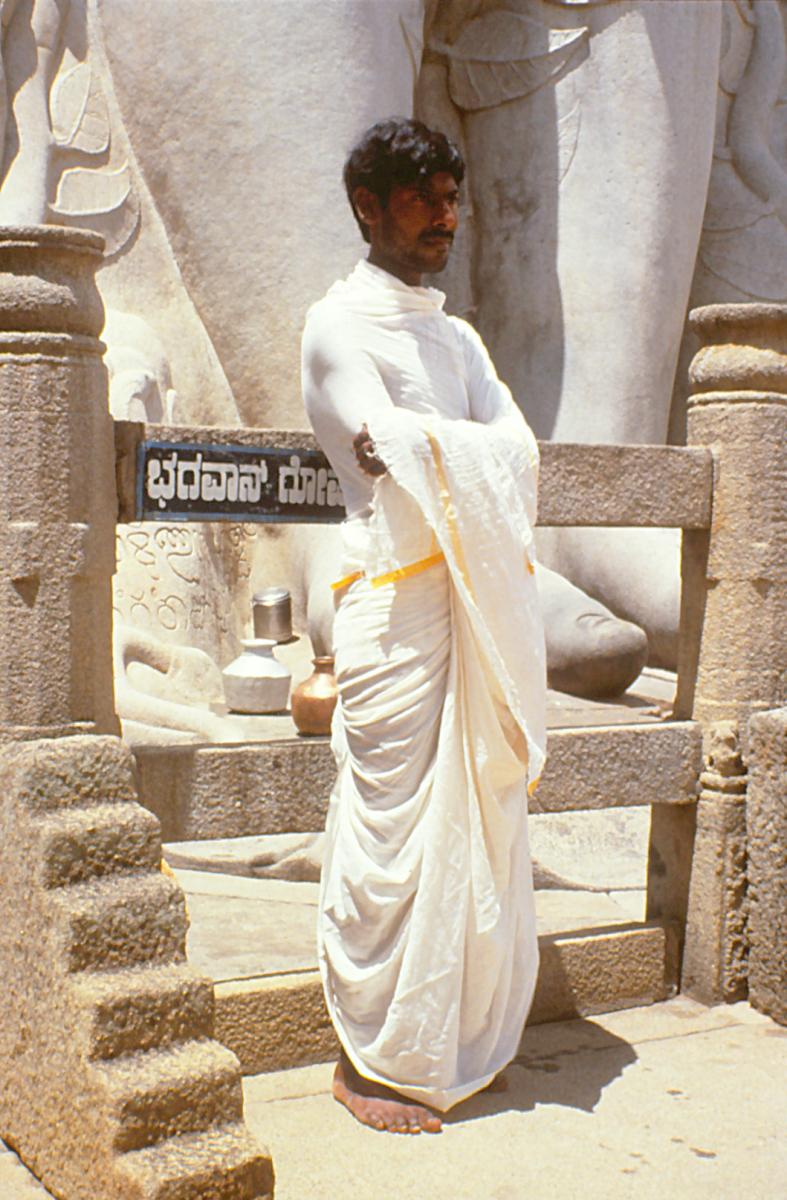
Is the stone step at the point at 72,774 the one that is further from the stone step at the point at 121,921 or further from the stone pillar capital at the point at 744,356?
the stone pillar capital at the point at 744,356

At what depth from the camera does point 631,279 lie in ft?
19.3

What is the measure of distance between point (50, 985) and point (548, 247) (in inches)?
160

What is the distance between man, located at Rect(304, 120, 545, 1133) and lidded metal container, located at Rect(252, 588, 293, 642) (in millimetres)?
2134

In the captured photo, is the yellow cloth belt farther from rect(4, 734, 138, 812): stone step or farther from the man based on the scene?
rect(4, 734, 138, 812): stone step

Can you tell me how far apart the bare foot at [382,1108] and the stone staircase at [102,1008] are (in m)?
0.50

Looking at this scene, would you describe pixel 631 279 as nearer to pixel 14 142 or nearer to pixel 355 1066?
pixel 14 142

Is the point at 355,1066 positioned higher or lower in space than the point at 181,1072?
lower

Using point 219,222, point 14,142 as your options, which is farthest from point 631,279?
point 14,142

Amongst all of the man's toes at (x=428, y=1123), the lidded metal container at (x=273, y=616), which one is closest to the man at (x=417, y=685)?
the man's toes at (x=428, y=1123)

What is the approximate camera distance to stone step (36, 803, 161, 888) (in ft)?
8.63

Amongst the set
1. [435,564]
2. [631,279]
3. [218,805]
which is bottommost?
[218,805]

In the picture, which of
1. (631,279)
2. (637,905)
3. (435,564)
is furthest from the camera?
(631,279)

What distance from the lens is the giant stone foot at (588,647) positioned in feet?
16.0

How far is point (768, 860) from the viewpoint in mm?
3613
